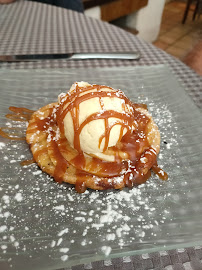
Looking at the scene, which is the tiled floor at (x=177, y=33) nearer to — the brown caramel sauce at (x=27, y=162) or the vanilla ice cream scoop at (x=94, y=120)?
the vanilla ice cream scoop at (x=94, y=120)

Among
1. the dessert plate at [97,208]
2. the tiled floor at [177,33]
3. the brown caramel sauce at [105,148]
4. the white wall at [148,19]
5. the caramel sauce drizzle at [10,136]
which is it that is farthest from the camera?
the tiled floor at [177,33]

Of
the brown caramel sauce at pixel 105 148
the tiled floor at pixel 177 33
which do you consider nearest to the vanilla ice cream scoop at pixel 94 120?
the brown caramel sauce at pixel 105 148

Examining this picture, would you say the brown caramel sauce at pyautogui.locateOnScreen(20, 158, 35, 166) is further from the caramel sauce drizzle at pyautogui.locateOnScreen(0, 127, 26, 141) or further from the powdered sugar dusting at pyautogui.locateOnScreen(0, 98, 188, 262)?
the caramel sauce drizzle at pyautogui.locateOnScreen(0, 127, 26, 141)

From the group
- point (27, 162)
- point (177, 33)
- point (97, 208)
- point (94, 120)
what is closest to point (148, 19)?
point (177, 33)

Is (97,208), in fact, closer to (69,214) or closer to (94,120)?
(69,214)

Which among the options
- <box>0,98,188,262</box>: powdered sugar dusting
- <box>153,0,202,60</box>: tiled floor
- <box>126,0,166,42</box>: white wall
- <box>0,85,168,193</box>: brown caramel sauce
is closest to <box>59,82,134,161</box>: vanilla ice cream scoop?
<box>0,85,168,193</box>: brown caramel sauce

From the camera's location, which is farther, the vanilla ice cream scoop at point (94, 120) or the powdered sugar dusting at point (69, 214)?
the vanilla ice cream scoop at point (94, 120)
